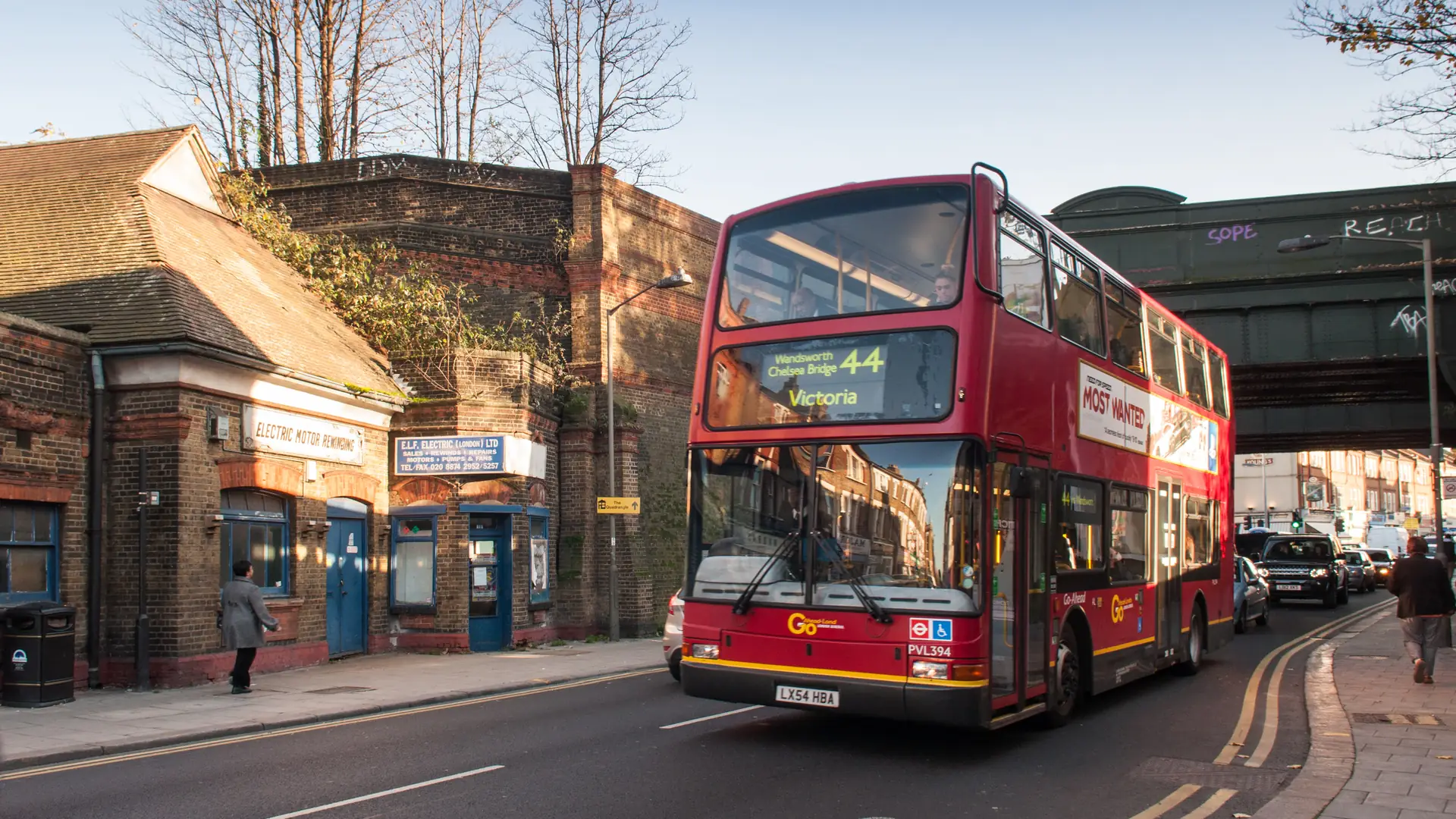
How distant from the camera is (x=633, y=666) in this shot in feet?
59.7

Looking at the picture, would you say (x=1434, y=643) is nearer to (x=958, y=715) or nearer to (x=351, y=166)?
(x=958, y=715)

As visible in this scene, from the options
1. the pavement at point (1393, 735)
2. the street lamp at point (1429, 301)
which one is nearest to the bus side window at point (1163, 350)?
the pavement at point (1393, 735)

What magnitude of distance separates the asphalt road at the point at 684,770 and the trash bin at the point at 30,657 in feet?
11.9

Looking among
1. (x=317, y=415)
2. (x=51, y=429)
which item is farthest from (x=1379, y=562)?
(x=51, y=429)

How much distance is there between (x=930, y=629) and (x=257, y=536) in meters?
11.9

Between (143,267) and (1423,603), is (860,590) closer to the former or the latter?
(1423,603)

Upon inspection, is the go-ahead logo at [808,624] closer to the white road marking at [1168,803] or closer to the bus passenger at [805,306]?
the bus passenger at [805,306]

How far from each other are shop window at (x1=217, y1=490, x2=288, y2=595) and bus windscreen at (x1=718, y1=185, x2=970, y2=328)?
9692mm

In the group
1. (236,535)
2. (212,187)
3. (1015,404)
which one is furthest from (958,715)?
(212,187)

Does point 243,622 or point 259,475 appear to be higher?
point 259,475

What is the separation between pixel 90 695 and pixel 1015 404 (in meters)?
11.7

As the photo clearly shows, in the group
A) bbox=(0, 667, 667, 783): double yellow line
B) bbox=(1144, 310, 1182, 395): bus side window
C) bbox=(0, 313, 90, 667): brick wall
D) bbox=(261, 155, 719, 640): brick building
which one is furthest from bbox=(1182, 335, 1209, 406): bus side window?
bbox=(0, 313, 90, 667): brick wall

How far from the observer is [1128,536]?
504 inches

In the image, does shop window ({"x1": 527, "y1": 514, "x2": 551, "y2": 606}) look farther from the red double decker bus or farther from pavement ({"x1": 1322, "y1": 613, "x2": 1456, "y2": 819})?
pavement ({"x1": 1322, "y1": 613, "x2": 1456, "y2": 819})
